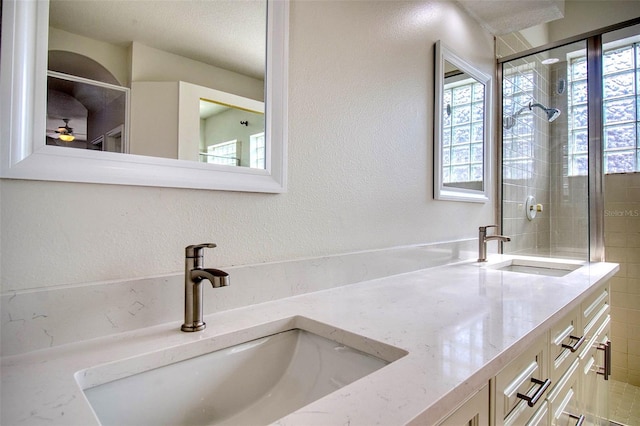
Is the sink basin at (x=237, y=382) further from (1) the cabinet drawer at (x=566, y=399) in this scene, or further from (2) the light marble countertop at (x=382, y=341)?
(1) the cabinet drawer at (x=566, y=399)

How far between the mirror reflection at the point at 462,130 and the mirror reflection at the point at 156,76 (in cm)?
110

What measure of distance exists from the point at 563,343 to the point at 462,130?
117cm

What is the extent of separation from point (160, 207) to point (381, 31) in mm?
1070

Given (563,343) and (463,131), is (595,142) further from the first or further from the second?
(563,343)

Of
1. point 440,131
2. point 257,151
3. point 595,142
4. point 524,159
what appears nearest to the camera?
point 257,151

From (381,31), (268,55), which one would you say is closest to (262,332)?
(268,55)

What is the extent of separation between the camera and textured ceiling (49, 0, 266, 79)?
682 mm

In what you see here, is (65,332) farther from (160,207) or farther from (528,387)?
(528,387)

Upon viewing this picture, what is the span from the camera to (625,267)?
2283 mm

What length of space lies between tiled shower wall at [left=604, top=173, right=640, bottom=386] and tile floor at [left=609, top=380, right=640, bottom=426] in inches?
3.0

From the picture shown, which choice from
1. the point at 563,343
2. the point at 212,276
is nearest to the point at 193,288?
the point at 212,276

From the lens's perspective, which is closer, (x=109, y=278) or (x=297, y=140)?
(x=109, y=278)

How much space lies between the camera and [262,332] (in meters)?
0.78

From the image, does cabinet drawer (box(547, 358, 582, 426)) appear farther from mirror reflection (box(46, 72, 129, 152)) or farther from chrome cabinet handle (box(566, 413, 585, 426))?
mirror reflection (box(46, 72, 129, 152))
